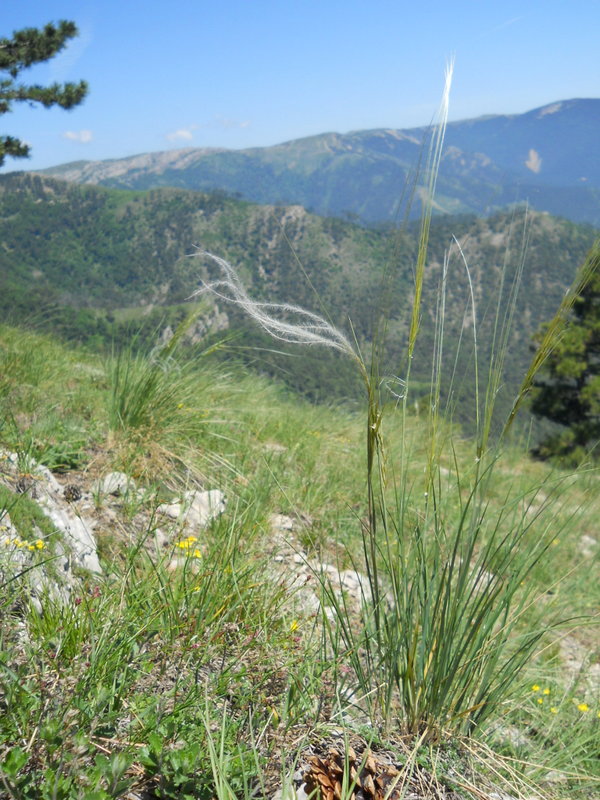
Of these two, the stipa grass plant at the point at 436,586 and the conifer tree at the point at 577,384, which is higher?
the stipa grass plant at the point at 436,586

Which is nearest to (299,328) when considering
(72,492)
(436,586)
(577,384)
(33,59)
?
(436,586)

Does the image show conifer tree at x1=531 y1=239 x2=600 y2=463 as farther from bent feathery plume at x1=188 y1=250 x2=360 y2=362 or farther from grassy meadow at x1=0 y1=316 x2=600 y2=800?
bent feathery plume at x1=188 y1=250 x2=360 y2=362

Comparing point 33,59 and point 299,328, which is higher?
point 33,59

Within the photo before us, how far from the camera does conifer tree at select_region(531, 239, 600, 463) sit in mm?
16672

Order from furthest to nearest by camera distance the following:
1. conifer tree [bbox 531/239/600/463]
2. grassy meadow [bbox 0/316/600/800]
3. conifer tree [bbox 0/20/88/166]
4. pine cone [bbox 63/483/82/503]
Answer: conifer tree [bbox 531/239/600/463], conifer tree [bbox 0/20/88/166], pine cone [bbox 63/483/82/503], grassy meadow [bbox 0/316/600/800]

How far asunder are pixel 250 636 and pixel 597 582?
299cm

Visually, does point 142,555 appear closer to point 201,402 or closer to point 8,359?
point 201,402

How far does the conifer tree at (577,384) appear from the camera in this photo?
16672 millimetres

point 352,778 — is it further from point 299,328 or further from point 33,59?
point 33,59

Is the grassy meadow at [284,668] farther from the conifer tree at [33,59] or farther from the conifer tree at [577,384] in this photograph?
the conifer tree at [577,384]

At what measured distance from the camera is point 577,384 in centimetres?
1758

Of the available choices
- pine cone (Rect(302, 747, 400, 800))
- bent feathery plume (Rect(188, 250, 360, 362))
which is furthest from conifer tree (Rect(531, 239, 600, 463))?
bent feathery plume (Rect(188, 250, 360, 362))

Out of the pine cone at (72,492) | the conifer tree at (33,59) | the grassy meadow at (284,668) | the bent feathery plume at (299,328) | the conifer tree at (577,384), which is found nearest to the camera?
the bent feathery plume at (299,328)

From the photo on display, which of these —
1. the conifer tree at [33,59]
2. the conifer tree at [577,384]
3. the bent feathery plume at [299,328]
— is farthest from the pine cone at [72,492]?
the conifer tree at [577,384]
